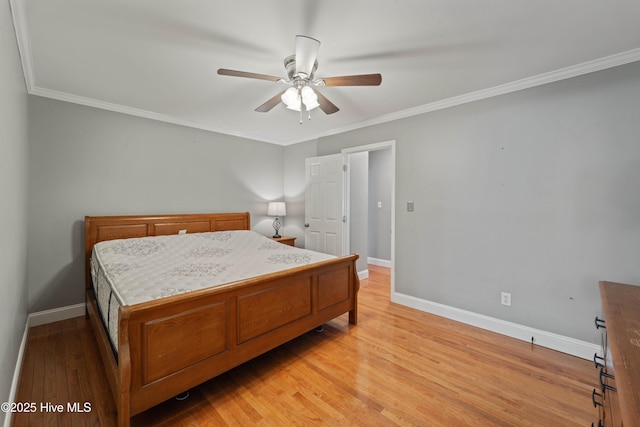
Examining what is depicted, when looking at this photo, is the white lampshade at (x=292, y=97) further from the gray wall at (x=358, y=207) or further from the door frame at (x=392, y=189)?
the gray wall at (x=358, y=207)

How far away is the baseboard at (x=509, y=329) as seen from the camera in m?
2.26

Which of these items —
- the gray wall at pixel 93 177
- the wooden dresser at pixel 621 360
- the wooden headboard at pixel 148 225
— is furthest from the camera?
the wooden headboard at pixel 148 225

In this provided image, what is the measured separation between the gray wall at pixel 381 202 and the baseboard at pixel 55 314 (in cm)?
472

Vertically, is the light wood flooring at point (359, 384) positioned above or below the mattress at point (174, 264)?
below

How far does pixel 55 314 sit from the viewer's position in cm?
282

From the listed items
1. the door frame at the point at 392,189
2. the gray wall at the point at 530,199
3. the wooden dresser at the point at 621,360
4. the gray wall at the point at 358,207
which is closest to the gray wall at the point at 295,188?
the gray wall at the point at 358,207

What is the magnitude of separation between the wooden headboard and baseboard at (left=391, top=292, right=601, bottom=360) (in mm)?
2694

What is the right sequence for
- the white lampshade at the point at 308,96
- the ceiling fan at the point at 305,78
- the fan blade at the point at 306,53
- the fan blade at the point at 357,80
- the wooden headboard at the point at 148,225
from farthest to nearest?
1. the wooden headboard at the point at 148,225
2. the white lampshade at the point at 308,96
3. the fan blade at the point at 357,80
4. the ceiling fan at the point at 305,78
5. the fan blade at the point at 306,53

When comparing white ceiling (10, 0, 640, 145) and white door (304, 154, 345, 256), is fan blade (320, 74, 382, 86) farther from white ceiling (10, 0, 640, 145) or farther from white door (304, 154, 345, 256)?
white door (304, 154, 345, 256)

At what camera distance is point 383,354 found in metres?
2.29

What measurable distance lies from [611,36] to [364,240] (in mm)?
3464

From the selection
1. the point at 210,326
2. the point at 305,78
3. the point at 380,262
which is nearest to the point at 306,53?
the point at 305,78

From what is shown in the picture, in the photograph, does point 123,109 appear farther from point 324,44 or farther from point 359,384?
point 359,384

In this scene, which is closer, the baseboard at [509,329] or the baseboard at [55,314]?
the baseboard at [509,329]
